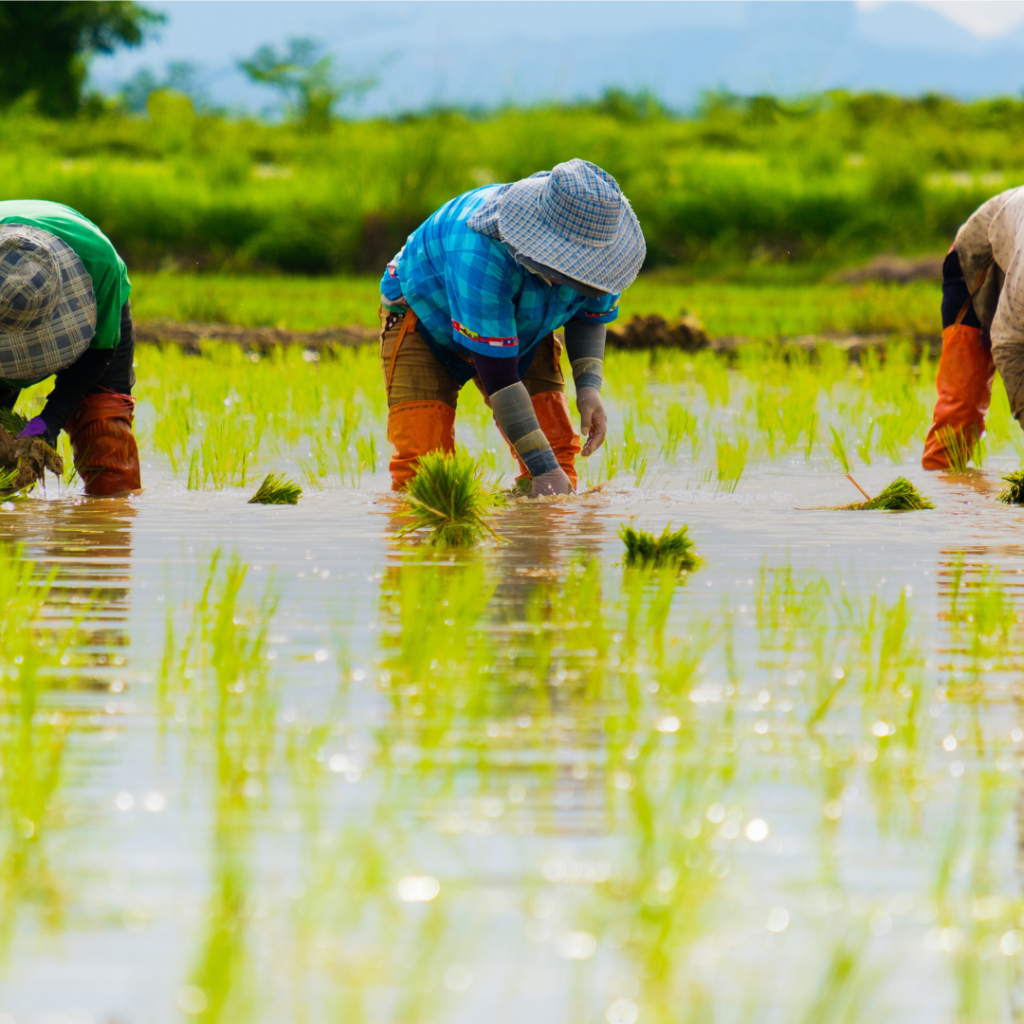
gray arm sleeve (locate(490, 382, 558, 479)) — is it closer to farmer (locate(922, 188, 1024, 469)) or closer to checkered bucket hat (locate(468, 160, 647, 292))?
checkered bucket hat (locate(468, 160, 647, 292))

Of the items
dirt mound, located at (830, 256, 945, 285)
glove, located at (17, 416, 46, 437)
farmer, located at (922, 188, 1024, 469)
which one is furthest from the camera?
dirt mound, located at (830, 256, 945, 285)

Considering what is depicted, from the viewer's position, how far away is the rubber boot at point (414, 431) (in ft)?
15.0

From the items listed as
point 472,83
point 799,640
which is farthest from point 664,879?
point 472,83

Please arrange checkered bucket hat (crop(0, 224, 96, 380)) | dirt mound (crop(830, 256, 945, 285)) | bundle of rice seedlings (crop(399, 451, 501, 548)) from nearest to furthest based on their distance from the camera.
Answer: bundle of rice seedlings (crop(399, 451, 501, 548)) < checkered bucket hat (crop(0, 224, 96, 380)) < dirt mound (crop(830, 256, 945, 285))

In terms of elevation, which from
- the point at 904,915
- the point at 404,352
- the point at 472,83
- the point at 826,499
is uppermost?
the point at 472,83

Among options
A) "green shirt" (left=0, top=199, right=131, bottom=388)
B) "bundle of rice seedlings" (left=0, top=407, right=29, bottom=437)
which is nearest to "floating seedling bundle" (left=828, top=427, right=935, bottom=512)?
"green shirt" (left=0, top=199, right=131, bottom=388)

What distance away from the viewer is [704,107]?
86.3 ft

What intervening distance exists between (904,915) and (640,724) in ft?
2.11

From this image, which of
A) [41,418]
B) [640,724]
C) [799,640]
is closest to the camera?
[640,724]

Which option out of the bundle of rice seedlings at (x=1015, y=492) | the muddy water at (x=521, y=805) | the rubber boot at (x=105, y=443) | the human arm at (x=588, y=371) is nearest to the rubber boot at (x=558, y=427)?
the human arm at (x=588, y=371)

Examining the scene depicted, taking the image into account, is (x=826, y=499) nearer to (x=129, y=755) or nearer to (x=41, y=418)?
(x=41, y=418)

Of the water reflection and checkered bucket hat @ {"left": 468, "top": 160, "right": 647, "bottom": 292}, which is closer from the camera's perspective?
the water reflection

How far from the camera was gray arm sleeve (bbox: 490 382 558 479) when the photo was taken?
4.05 m

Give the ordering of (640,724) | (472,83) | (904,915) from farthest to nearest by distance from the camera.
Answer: (472,83)
(640,724)
(904,915)
